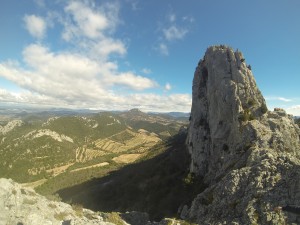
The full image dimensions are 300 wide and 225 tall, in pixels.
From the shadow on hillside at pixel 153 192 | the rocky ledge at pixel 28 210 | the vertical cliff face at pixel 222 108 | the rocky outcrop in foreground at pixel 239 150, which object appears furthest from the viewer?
the shadow on hillside at pixel 153 192

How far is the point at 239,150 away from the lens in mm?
57469

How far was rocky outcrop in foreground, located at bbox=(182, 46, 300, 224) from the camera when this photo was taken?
102 ft

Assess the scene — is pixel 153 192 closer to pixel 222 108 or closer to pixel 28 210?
pixel 222 108

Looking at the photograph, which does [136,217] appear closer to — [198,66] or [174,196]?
[174,196]

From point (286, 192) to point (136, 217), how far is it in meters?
22.6

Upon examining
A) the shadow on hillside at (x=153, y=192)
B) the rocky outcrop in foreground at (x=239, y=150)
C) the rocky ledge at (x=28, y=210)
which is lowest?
the shadow on hillside at (x=153, y=192)

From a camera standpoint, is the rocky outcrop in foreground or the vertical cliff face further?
the vertical cliff face

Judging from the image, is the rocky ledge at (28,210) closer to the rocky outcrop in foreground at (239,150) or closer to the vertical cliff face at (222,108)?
the rocky outcrop in foreground at (239,150)

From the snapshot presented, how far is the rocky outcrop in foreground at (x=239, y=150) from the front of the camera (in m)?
31.0

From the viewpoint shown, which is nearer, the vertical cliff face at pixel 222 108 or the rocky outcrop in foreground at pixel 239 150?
the rocky outcrop in foreground at pixel 239 150

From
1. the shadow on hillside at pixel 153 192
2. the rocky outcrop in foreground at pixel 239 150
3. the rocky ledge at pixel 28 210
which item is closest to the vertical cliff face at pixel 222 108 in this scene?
the rocky outcrop in foreground at pixel 239 150

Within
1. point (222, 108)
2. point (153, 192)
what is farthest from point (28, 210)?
point (153, 192)

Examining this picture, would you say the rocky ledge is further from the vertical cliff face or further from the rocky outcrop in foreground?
the vertical cliff face

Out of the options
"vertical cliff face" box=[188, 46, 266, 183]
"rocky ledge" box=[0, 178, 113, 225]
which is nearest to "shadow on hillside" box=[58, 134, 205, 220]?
"vertical cliff face" box=[188, 46, 266, 183]
